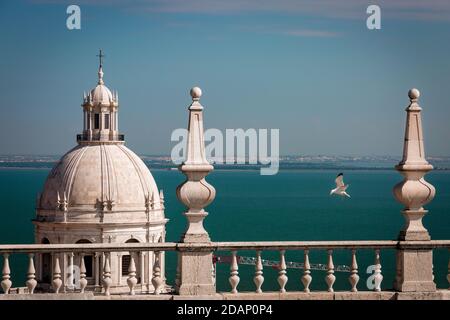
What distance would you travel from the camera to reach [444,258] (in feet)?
266

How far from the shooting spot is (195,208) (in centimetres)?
1364

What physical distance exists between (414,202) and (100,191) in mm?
38389

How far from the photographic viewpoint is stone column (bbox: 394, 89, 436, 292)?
45.9 ft

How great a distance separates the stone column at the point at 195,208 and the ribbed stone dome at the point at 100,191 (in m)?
Result: 37.7

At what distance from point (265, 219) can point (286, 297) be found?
12890 cm

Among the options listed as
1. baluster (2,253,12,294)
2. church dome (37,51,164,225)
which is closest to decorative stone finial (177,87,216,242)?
baluster (2,253,12,294)

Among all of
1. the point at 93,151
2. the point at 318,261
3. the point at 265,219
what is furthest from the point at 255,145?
the point at 93,151

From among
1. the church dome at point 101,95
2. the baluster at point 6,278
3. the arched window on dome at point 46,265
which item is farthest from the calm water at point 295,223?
the baluster at point 6,278

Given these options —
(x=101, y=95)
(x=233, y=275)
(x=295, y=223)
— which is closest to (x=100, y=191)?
(x=101, y=95)

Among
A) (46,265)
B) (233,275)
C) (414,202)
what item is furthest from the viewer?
(46,265)

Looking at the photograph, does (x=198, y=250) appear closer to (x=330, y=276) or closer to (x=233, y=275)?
(x=233, y=275)

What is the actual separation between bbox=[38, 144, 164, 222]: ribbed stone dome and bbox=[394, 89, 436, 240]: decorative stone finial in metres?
37.7

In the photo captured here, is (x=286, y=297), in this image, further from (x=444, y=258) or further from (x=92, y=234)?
(x=444, y=258)

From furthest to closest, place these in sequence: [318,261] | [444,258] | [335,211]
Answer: [335,211] < [318,261] < [444,258]
